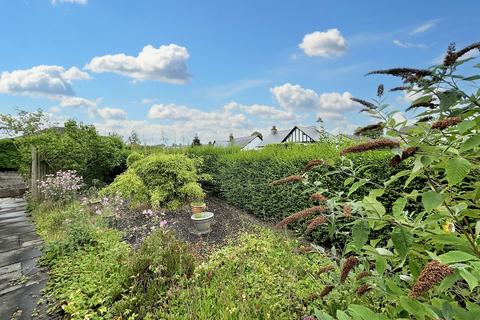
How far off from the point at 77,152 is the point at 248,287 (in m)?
10.8

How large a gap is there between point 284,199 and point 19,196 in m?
12.9

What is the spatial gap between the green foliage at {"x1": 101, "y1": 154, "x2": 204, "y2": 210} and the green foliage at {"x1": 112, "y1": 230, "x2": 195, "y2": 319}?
181 inches

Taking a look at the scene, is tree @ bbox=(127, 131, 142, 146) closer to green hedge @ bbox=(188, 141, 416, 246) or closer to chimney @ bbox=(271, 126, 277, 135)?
green hedge @ bbox=(188, 141, 416, 246)

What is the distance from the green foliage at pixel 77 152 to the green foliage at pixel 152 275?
29.3ft

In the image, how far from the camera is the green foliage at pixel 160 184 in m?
8.82

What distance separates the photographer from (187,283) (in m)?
3.53

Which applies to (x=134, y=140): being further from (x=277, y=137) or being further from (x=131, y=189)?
(x=277, y=137)

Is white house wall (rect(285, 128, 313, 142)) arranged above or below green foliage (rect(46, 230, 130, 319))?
above

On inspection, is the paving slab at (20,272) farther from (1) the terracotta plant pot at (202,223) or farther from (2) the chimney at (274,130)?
(2) the chimney at (274,130)

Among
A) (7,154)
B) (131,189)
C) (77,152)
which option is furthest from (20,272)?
(7,154)

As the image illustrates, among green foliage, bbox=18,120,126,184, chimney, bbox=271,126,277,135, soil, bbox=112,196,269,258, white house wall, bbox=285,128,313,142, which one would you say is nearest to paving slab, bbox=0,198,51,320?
soil, bbox=112,196,269,258

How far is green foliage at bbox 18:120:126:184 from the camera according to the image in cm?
1120

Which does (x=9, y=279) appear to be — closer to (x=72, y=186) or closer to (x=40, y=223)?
(x=40, y=223)

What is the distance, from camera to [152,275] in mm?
3877
